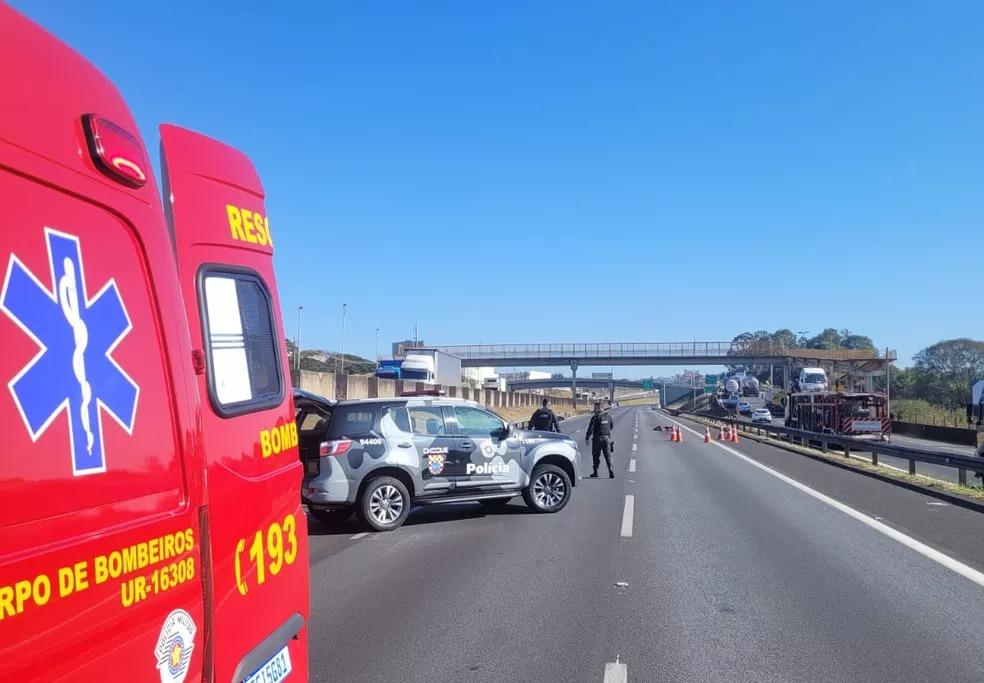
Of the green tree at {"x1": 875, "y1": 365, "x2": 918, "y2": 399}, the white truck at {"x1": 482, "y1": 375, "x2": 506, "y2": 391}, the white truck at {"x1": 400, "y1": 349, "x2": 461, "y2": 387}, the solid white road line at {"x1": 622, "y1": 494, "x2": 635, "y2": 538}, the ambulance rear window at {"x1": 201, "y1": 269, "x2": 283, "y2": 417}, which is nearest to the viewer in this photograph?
the ambulance rear window at {"x1": 201, "y1": 269, "x2": 283, "y2": 417}

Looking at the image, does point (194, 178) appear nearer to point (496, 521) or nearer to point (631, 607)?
point (631, 607)

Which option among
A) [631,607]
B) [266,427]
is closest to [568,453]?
[631,607]

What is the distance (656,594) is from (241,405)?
5.37 meters

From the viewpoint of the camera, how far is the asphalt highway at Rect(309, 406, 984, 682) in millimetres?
5770

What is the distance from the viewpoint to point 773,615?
6.99m

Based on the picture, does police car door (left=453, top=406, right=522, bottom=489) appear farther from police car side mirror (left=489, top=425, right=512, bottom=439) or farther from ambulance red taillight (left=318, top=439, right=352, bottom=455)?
ambulance red taillight (left=318, top=439, right=352, bottom=455)

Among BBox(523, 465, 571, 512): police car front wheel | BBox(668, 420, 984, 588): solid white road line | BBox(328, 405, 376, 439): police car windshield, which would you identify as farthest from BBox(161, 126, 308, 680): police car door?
BBox(523, 465, 571, 512): police car front wheel

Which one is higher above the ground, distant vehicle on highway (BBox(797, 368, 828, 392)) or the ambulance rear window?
the ambulance rear window

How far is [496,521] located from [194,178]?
9.76m

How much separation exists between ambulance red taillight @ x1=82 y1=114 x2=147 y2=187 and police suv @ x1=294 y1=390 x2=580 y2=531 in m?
9.00

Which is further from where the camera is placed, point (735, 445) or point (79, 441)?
point (735, 445)

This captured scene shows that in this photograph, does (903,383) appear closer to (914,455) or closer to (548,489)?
(914,455)

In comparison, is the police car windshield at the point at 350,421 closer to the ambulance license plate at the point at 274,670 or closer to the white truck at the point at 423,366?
the ambulance license plate at the point at 274,670

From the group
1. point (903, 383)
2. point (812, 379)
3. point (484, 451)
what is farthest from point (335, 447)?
point (903, 383)
